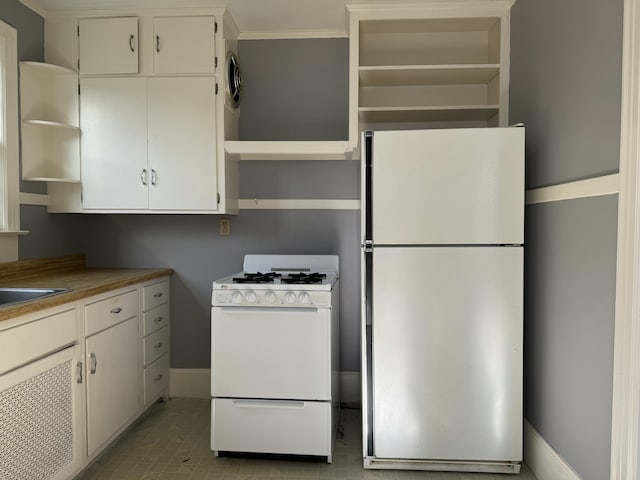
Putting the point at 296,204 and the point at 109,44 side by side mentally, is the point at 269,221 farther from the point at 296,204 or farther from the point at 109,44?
the point at 109,44

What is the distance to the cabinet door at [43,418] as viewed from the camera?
1591 mm

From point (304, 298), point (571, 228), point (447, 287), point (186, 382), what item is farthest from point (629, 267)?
point (186, 382)

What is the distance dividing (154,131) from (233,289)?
3.68ft

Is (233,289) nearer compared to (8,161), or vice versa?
(233,289)

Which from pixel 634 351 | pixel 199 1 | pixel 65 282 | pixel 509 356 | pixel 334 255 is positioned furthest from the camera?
pixel 334 255

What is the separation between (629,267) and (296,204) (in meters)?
1.97

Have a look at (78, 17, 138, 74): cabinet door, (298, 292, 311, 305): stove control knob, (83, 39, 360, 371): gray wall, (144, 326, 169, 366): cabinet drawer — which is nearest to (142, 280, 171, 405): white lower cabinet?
(144, 326, 169, 366): cabinet drawer

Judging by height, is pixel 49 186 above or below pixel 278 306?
above

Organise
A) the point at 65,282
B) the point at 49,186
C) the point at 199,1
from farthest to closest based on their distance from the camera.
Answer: the point at 49,186
the point at 199,1
the point at 65,282

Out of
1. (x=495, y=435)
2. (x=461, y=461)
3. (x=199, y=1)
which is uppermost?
(x=199, y=1)

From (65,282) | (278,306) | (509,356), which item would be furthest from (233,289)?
(509,356)

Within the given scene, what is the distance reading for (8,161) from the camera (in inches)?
95.0

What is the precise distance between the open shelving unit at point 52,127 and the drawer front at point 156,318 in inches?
35.4

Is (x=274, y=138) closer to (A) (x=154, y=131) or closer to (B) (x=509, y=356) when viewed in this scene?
(A) (x=154, y=131)
